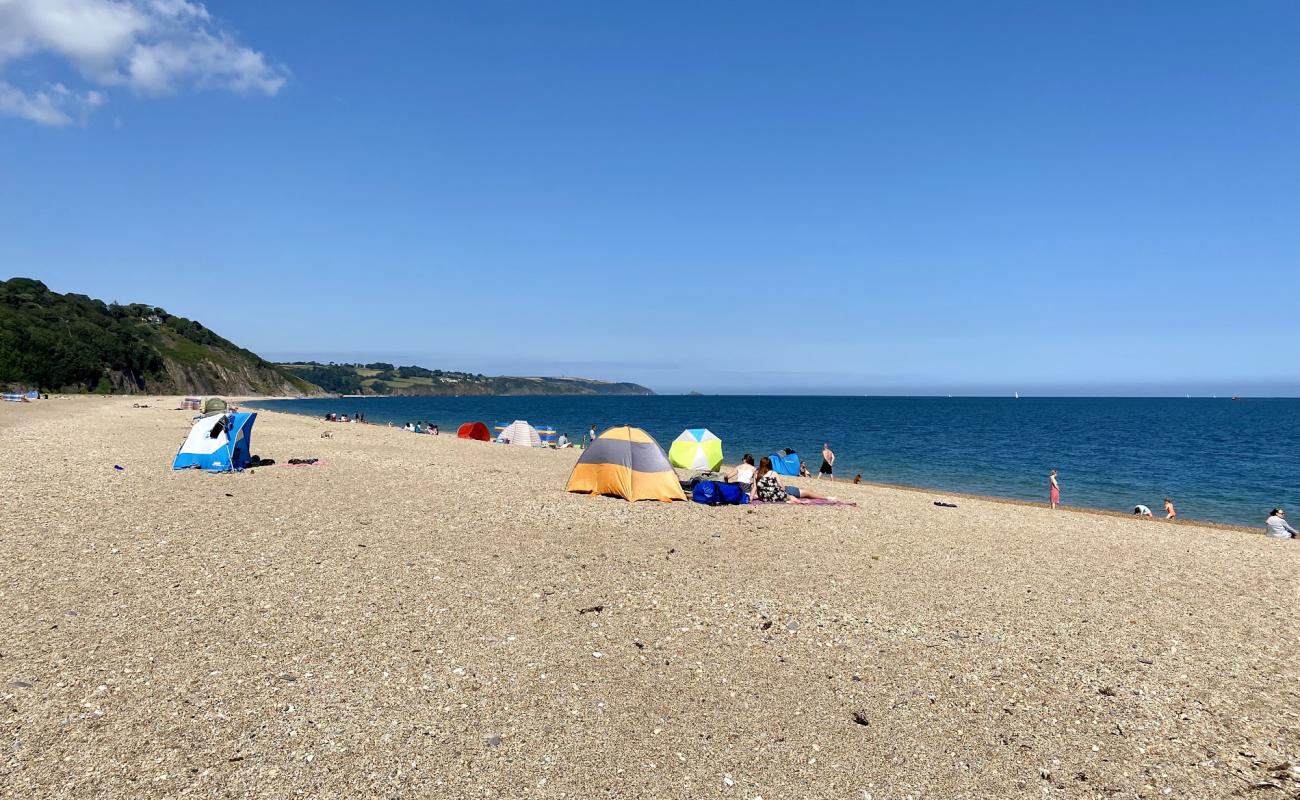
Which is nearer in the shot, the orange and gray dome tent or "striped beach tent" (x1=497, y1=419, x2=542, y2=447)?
the orange and gray dome tent

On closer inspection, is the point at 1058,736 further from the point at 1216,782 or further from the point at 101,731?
the point at 101,731

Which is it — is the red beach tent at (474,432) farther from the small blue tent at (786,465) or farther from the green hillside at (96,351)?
the green hillside at (96,351)

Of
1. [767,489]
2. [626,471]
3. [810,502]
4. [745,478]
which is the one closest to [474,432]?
[626,471]

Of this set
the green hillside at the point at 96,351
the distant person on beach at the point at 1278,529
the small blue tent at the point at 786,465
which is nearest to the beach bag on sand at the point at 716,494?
the small blue tent at the point at 786,465

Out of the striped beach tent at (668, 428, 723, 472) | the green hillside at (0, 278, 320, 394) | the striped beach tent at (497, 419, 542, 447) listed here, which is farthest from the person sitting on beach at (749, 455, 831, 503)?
the green hillside at (0, 278, 320, 394)

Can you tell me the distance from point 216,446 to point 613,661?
1911 centimetres

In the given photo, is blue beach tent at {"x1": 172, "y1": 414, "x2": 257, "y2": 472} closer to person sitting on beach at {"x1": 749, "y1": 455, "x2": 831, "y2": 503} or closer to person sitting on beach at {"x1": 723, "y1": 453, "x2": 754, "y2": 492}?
person sitting on beach at {"x1": 723, "y1": 453, "x2": 754, "y2": 492}

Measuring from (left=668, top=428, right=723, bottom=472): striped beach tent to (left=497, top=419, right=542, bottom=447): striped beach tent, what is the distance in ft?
60.3

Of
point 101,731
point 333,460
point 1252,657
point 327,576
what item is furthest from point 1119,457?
point 101,731

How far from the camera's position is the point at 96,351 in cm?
12400

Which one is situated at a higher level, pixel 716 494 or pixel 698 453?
pixel 698 453

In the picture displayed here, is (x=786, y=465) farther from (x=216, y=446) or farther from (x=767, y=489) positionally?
(x=216, y=446)

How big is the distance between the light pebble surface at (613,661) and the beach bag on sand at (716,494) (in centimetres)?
344

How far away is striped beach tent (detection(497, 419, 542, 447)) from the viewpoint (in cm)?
4338
